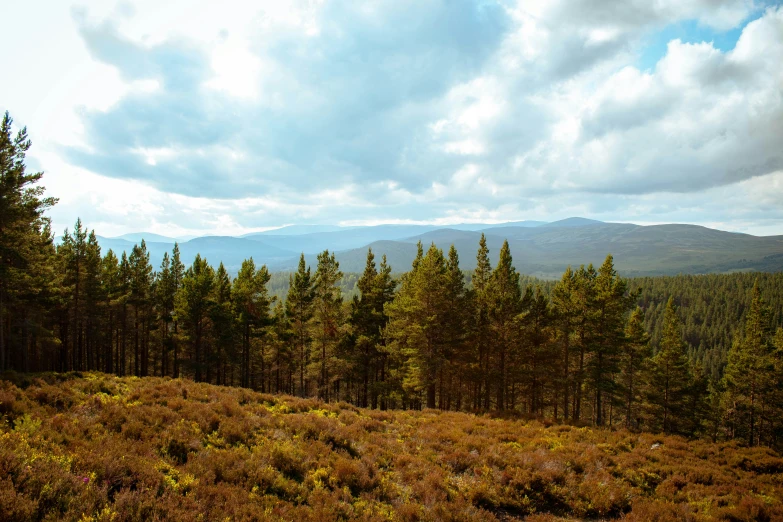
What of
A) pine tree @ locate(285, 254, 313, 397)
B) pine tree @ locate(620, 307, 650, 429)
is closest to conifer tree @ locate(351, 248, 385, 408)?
pine tree @ locate(285, 254, 313, 397)

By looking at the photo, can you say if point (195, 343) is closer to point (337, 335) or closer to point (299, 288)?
point (299, 288)

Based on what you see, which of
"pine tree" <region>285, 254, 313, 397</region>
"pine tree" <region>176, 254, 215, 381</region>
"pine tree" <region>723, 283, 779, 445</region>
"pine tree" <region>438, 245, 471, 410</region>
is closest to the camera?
"pine tree" <region>438, 245, 471, 410</region>

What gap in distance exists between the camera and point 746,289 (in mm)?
167000

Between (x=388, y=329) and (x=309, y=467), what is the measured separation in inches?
677

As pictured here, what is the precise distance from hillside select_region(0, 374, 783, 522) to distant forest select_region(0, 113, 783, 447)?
9157 mm

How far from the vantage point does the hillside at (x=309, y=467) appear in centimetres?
646

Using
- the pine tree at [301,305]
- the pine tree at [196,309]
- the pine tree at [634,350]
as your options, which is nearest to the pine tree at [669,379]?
the pine tree at [634,350]

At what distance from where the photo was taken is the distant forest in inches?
957

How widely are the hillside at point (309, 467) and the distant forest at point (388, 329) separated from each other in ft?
30.0

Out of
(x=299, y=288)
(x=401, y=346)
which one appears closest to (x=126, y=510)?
(x=401, y=346)

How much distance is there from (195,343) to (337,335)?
518 inches

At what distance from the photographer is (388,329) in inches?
1053

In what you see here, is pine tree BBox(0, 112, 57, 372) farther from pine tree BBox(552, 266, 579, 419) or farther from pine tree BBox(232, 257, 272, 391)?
pine tree BBox(552, 266, 579, 419)

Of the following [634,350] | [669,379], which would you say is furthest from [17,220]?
[669,379]
